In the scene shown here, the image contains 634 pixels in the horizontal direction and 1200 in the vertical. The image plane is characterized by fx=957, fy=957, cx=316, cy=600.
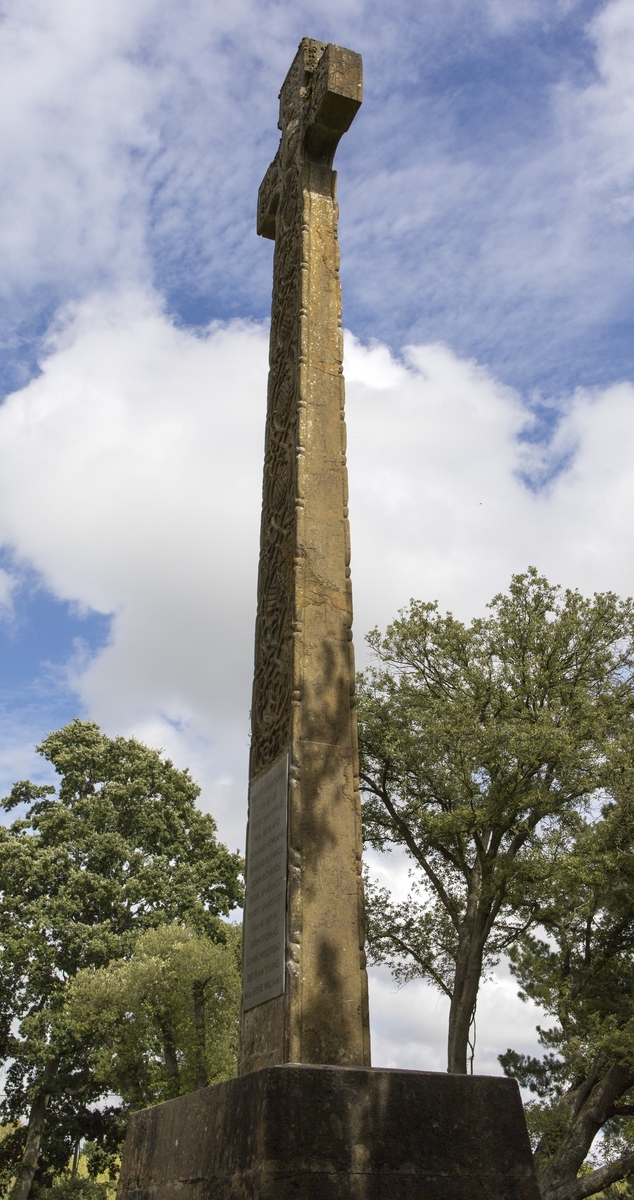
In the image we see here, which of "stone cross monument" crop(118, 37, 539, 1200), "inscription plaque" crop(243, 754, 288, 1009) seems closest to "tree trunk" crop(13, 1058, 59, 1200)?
"inscription plaque" crop(243, 754, 288, 1009)

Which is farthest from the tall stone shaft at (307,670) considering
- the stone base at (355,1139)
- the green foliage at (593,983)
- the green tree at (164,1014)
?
the green tree at (164,1014)

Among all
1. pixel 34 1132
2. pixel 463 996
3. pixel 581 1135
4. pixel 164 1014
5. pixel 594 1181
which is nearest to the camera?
pixel 594 1181

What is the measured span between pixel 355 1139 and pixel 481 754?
11932 mm

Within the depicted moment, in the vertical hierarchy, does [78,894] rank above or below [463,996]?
above

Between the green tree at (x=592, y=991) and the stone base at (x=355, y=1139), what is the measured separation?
417 inches

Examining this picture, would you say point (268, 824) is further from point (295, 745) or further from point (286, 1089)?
point (286, 1089)

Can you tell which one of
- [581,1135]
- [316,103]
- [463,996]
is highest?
[316,103]

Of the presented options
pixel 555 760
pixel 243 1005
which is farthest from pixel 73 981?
pixel 243 1005

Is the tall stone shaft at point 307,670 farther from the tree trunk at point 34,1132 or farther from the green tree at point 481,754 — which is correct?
the tree trunk at point 34,1132

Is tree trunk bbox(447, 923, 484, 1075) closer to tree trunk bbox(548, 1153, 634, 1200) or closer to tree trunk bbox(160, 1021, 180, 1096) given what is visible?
tree trunk bbox(548, 1153, 634, 1200)

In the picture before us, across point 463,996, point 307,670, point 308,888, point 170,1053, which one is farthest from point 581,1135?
point 307,670

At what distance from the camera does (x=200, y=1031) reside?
1975 centimetres

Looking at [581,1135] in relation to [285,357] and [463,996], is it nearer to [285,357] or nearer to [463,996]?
→ [463,996]

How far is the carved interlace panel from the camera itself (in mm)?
4941
